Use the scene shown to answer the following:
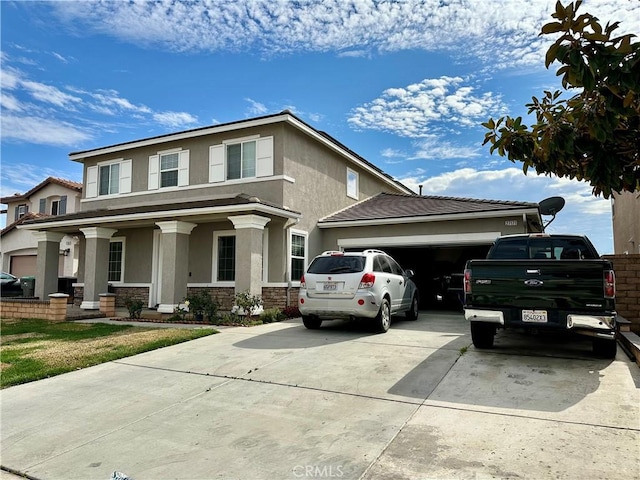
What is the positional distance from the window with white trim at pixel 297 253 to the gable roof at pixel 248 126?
12.2ft

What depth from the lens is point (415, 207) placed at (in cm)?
1559

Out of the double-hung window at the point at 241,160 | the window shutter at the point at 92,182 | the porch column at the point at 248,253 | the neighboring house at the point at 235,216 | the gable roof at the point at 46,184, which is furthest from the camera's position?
the gable roof at the point at 46,184

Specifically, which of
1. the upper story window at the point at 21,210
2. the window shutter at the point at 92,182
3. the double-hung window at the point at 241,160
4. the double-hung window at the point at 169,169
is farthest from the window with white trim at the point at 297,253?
the upper story window at the point at 21,210

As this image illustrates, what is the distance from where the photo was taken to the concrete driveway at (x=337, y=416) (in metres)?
3.51

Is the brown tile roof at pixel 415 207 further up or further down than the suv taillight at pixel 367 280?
further up

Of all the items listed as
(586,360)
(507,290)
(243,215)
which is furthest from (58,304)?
(586,360)

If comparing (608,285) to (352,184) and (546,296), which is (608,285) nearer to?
(546,296)

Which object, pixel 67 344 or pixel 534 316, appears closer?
pixel 534 316

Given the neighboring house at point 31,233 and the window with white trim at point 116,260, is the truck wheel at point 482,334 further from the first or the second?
the neighboring house at point 31,233

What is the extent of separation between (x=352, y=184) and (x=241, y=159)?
19.1ft

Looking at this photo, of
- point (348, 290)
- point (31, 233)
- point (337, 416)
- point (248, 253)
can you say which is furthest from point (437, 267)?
point (31, 233)

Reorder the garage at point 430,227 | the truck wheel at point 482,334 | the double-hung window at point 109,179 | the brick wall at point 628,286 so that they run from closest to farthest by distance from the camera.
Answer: the truck wheel at point 482,334 → the brick wall at point 628,286 → the garage at point 430,227 → the double-hung window at point 109,179

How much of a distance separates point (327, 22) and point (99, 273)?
1210 centimetres

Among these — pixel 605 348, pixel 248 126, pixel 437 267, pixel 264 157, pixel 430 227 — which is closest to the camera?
pixel 605 348
